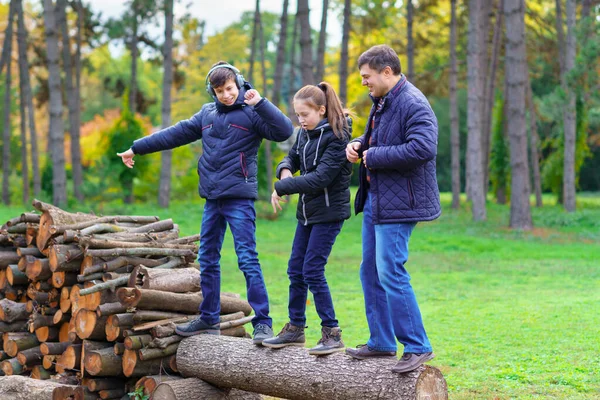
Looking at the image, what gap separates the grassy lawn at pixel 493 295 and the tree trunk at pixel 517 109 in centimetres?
78

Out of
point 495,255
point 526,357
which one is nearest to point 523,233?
point 495,255

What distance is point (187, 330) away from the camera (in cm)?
738

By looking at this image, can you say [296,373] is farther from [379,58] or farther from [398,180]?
[379,58]

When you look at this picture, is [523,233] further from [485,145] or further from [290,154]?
[290,154]

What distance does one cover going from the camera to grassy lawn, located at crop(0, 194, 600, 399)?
7.84 m

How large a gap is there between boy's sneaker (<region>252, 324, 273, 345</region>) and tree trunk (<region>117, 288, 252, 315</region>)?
0.96 meters

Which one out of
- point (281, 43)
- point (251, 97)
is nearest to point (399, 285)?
point (251, 97)

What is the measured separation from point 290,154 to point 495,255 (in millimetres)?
12280

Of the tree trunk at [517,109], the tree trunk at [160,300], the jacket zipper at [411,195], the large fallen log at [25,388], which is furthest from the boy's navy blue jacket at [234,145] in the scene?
the tree trunk at [517,109]

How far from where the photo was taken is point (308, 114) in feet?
21.0

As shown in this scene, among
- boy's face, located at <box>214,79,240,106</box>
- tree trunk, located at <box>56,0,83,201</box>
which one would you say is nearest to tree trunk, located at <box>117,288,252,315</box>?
boy's face, located at <box>214,79,240,106</box>

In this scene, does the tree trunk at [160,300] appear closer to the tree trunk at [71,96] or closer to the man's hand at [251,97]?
the man's hand at [251,97]

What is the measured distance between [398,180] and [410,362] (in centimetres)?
121

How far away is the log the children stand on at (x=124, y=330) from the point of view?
6406 millimetres
